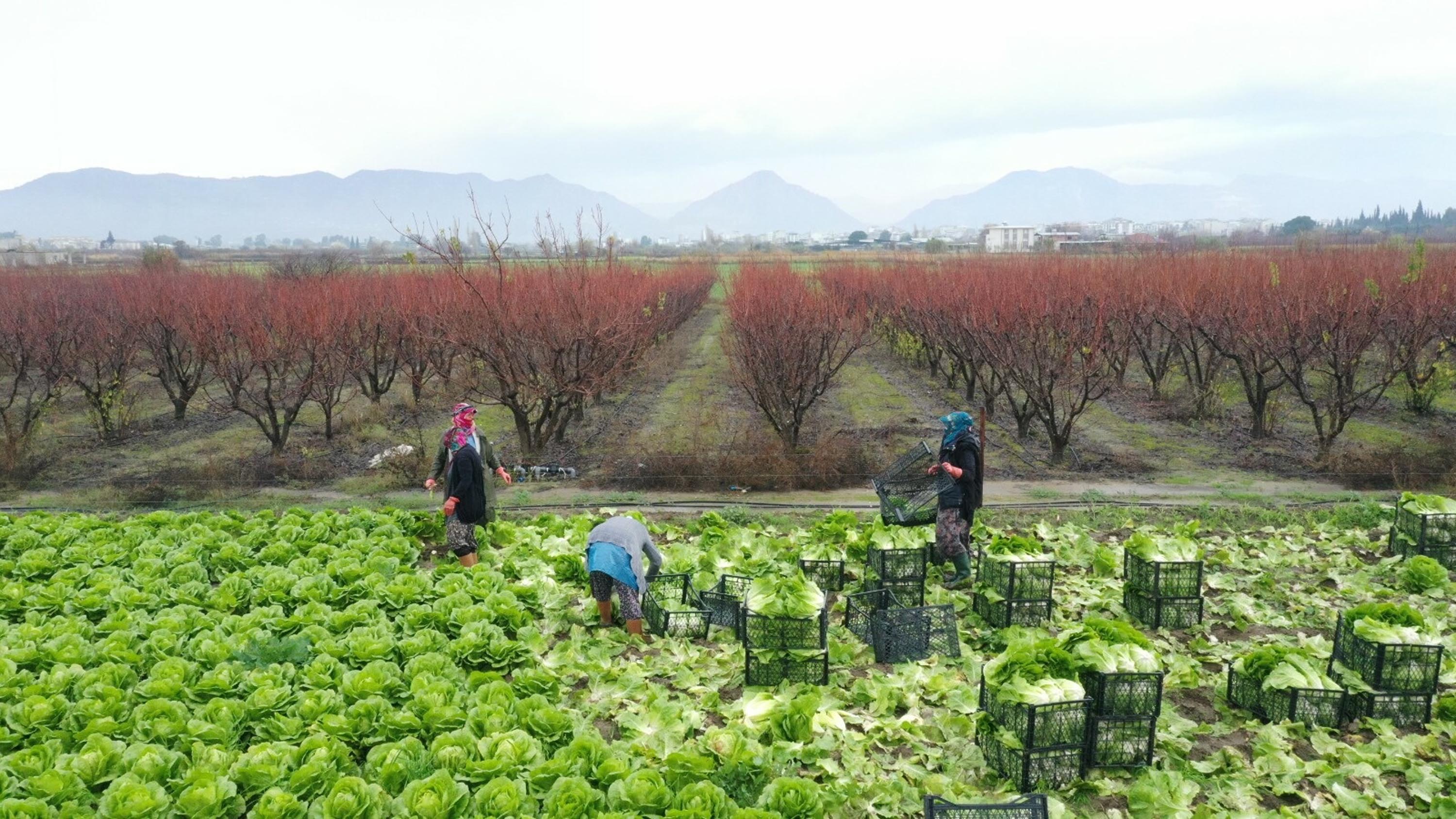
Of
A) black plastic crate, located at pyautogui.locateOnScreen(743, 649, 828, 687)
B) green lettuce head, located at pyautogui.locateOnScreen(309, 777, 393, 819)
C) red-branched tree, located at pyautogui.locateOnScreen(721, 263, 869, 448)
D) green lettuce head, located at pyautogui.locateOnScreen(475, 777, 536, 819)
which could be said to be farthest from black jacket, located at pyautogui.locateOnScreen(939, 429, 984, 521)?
red-branched tree, located at pyautogui.locateOnScreen(721, 263, 869, 448)

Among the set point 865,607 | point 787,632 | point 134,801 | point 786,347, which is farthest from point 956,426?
point 786,347

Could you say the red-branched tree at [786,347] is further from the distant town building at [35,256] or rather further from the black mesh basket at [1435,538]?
the distant town building at [35,256]

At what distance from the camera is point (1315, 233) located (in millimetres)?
64062

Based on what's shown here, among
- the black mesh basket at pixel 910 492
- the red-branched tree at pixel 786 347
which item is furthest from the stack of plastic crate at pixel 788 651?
the red-branched tree at pixel 786 347

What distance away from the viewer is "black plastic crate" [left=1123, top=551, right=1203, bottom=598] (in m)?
7.32

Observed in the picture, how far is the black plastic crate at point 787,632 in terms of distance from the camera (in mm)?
6219

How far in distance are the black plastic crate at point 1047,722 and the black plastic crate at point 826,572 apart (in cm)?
298

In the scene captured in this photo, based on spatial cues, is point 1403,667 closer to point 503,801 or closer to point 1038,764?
point 1038,764

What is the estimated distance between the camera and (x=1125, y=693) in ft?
17.2

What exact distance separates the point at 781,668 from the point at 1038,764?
6.04 ft

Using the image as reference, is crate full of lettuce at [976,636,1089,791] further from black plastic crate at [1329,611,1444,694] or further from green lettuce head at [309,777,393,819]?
green lettuce head at [309,777,393,819]

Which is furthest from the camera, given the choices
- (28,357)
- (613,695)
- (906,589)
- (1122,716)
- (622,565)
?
(28,357)

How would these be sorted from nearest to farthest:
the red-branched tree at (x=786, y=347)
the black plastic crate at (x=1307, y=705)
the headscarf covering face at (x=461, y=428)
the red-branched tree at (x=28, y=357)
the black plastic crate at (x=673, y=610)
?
the black plastic crate at (x=1307, y=705) < the black plastic crate at (x=673, y=610) < the headscarf covering face at (x=461, y=428) < the red-branched tree at (x=28, y=357) < the red-branched tree at (x=786, y=347)

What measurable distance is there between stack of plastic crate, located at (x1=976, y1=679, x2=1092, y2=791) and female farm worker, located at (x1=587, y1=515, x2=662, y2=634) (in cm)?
289
